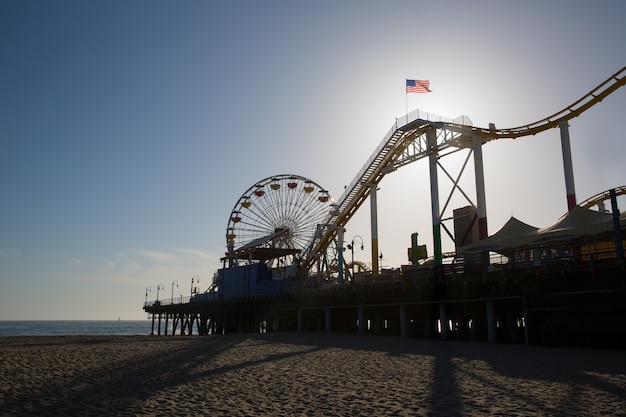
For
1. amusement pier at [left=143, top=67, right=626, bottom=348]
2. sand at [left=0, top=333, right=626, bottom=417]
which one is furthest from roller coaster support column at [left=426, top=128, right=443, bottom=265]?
sand at [left=0, top=333, right=626, bottom=417]

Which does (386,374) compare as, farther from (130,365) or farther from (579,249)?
(579,249)

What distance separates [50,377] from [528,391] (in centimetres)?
1305

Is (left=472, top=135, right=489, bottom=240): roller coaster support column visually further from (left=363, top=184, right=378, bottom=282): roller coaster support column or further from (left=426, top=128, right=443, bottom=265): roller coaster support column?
(left=363, top=184, right=378, bottom=282): roller coaster support column

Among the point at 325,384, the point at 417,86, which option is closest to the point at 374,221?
the point at 417,86

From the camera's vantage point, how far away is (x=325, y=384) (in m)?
13.1

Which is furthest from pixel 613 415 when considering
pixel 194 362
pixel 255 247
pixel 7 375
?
pixel 255 247

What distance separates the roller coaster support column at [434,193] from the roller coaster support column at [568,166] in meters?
8.93

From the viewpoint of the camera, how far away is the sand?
10009 mm

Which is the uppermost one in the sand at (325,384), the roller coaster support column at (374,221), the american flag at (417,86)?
the american flag at (417,86)

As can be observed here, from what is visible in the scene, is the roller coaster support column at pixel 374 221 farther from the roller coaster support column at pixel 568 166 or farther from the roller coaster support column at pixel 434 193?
the roller coaster support column at pixel 568 166

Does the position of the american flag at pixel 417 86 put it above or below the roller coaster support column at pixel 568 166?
above

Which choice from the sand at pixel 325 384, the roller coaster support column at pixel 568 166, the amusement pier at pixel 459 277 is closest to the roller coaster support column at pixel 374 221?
the amusement pier at pixel 459 277

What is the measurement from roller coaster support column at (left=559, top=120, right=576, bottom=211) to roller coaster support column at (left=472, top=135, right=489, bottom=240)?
18.4ft

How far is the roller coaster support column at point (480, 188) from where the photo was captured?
3462cm
